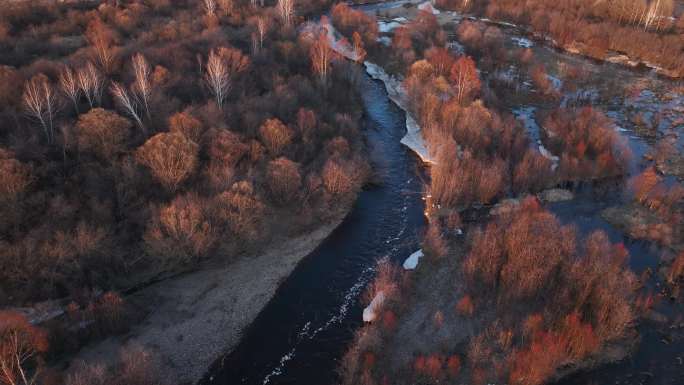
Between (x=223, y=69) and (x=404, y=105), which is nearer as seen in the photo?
(x=223, y=69)

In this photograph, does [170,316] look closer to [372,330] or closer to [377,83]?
[372,330]

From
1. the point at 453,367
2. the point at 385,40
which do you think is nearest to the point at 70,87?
the point at 453,367

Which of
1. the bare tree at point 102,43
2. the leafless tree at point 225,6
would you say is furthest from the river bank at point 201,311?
the leafless tree at point 225,6

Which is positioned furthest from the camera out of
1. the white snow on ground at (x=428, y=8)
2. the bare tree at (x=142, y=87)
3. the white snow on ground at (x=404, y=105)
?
the white snow on ground at (x=428, y=8)

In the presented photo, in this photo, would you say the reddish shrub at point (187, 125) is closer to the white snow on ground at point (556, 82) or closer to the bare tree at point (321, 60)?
the bare tree at point (321, 60)

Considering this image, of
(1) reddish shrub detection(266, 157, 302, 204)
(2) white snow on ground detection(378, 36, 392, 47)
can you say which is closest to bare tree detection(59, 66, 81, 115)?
(1) reddish shrub detection(266, 157, 302, 204)

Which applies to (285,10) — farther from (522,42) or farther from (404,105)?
(522,42)
